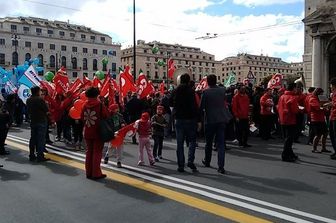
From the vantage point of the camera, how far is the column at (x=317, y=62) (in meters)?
36.3

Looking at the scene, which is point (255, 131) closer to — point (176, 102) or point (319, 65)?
point (176, 102)

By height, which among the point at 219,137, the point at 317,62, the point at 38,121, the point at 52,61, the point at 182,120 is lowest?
the point at 219,137

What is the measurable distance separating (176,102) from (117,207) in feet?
10.4

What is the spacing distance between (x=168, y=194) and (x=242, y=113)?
6291 mm

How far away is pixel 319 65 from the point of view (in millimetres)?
36750

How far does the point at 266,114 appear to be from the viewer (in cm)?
1464

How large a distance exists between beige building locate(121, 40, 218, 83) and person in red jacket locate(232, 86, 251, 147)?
4390 inches

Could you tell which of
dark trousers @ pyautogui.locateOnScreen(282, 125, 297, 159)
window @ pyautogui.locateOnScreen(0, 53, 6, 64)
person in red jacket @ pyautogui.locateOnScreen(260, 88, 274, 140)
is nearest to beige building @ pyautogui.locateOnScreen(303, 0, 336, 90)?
person in red jacket @ pyautogui.locateOnScreen(260, 88, 274, 140)

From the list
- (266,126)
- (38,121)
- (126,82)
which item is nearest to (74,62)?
(126,82)

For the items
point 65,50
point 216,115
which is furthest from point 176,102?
point 65,50

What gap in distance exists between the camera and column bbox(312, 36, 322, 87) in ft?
119

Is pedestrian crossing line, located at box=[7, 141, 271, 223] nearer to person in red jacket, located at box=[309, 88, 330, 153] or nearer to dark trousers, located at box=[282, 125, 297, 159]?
dark trousers, located at box=[282, 125, 297, 159]

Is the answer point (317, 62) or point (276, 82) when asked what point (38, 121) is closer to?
point (276, 82)

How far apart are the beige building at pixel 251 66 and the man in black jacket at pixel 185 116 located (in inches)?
5702
